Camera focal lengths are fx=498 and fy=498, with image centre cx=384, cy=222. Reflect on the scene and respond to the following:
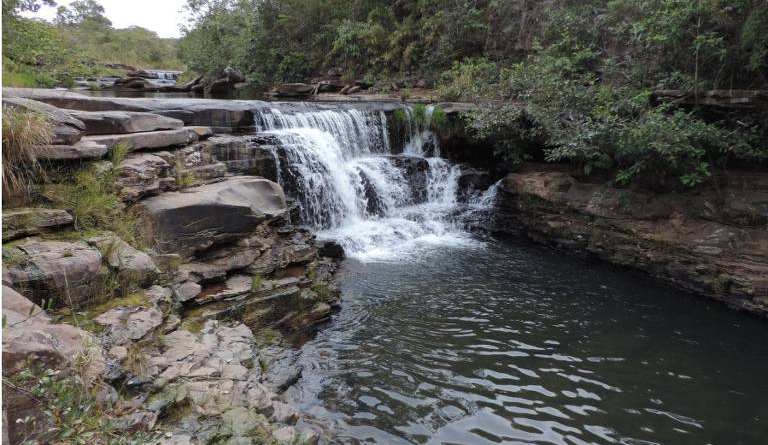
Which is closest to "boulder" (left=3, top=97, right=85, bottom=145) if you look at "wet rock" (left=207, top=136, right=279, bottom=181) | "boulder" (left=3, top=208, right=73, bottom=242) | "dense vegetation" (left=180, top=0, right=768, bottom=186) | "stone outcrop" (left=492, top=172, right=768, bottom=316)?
"boulder" (left=3, top=208, right=73, bottom=242)

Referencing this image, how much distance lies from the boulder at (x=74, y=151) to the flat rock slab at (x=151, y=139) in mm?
205

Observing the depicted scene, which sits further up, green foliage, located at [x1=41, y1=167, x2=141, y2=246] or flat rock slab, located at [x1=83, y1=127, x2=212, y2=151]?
flat rock slab, located at [x1=83, y1=127, x2=212, y2=151]

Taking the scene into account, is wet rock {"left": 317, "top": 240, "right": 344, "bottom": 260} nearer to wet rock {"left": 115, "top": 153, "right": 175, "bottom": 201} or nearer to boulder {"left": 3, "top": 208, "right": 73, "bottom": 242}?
wet rock {"left": 115, "top": 153, "right": 175, "bottom": 201}

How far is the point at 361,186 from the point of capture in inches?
425

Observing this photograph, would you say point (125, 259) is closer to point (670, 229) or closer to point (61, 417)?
point (61, 417)

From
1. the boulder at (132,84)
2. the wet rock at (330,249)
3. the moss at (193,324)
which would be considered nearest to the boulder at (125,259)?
the moss at (193,324)

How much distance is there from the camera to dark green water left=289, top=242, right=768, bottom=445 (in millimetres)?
4746

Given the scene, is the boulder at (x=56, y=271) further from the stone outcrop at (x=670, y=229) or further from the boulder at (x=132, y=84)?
the boulder at (x=132, y=84)

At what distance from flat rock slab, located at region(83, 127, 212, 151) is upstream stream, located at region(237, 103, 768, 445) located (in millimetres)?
2535

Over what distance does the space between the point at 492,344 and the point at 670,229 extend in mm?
4780

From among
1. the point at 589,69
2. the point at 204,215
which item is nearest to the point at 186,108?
the point at 204,215

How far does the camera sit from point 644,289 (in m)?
8.47

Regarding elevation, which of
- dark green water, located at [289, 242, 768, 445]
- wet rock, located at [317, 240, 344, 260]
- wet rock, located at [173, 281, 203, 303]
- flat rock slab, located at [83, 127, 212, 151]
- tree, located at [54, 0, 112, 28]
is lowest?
dark green water, located at [289, 242, 768, 445]

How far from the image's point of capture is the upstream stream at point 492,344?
189 inches
